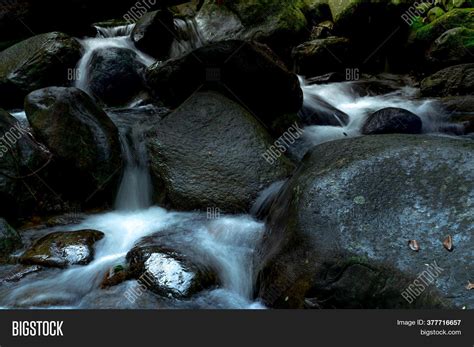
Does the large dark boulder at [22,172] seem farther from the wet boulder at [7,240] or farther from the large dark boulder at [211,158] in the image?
the large dark boulder at [211,158]

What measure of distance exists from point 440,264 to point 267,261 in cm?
166

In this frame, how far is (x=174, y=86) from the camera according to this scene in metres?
8.36

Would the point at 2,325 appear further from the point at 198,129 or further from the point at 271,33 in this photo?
the point at 271,33

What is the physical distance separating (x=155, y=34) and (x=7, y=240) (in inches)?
295

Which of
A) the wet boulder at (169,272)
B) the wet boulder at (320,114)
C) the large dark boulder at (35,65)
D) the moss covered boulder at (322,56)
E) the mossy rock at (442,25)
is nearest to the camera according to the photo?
the wet boulder at (169,272)

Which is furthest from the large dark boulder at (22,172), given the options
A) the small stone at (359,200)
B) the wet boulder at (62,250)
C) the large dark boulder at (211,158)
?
the small stone at (359,200)

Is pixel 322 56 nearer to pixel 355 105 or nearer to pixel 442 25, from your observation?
pixel 355 105

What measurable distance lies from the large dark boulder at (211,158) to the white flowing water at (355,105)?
77.8 inches

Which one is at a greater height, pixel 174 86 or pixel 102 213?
pixel 174 86

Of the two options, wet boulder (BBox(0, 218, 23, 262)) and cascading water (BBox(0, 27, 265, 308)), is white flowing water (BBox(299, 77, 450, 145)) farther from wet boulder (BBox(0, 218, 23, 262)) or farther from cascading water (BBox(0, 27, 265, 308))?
wet boulder (BBox(0, 218, 23, 262))

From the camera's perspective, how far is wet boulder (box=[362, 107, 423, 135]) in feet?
27.8

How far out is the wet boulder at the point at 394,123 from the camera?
8.48 meters

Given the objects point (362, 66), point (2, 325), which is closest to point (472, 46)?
point (362, 66)

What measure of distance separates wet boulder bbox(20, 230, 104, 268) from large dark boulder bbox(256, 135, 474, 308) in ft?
6.85
